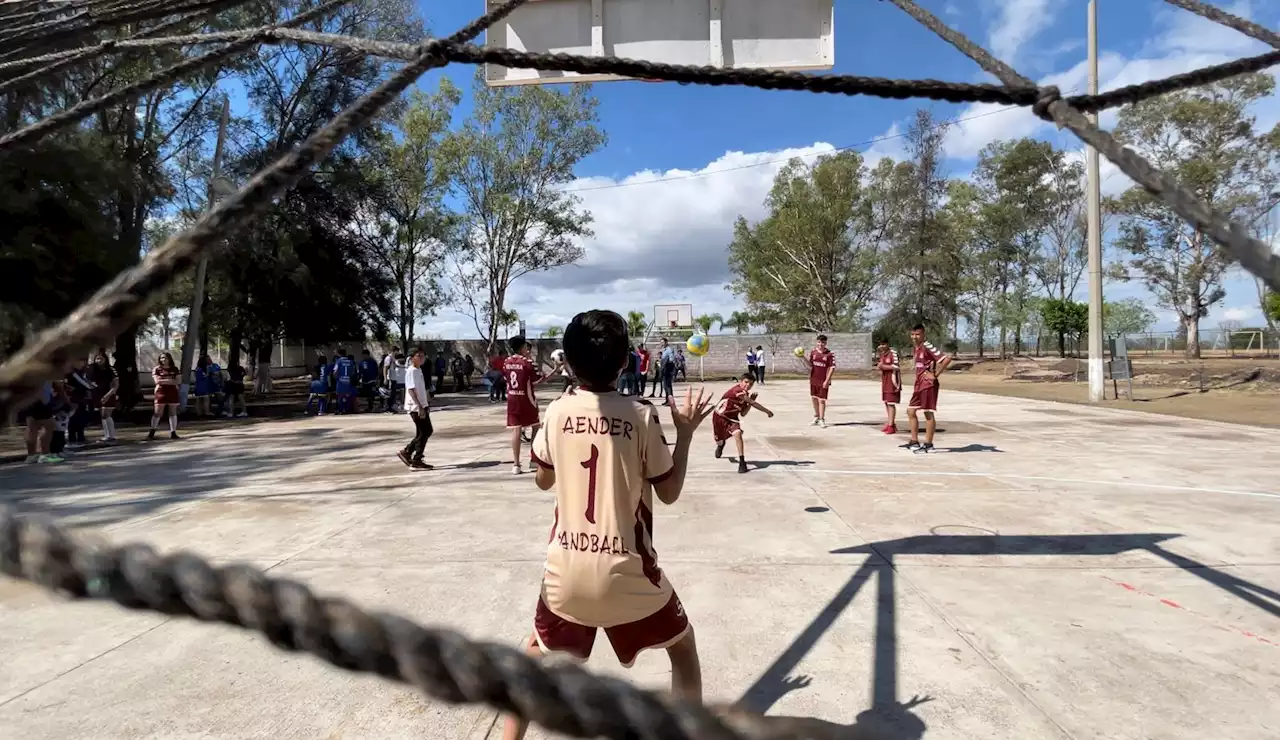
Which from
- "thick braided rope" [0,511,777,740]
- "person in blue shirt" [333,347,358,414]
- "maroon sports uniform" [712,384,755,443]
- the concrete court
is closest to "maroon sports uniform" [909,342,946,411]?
the concrete court

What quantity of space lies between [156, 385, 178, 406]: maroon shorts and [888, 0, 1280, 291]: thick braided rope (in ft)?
50.7

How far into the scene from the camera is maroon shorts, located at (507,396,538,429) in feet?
29.6

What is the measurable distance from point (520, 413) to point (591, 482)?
22.4ft

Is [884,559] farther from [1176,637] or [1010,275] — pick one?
[1010,275]

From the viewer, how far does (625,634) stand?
236 centimetres

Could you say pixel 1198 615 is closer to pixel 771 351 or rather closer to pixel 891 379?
pixel 891 379

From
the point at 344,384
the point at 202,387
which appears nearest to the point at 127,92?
the point at 344,384

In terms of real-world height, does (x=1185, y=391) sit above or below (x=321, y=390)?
below

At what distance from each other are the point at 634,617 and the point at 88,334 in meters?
1.86

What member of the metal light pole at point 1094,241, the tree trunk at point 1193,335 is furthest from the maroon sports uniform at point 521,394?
the tree trunk at point 1193,335

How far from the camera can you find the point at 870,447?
1068 centimetres

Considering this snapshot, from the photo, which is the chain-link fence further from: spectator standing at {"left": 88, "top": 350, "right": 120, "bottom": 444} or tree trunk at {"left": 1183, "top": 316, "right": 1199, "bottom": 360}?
spectator standing at {"left": 88, "top": 350, "right": 120, "bottom": 444}

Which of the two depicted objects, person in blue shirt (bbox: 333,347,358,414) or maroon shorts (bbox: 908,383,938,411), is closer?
maroon shorts (bbox: 908,383,938,411)

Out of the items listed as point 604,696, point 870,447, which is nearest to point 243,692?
point 604,696
